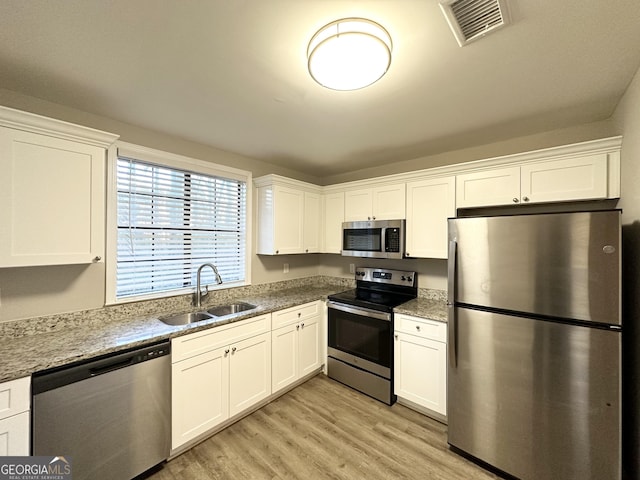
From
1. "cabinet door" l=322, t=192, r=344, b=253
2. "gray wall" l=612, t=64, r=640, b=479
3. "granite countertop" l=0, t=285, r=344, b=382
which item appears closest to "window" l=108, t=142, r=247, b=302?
"granite countertop" l=0, t=285, r=344, b=382

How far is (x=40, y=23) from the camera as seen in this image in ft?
3.75

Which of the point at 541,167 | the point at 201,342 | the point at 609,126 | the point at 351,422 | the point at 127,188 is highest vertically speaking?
the point at 609,126

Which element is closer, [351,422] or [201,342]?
[201,342]

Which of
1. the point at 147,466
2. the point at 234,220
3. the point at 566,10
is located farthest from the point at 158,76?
the point at 147,466

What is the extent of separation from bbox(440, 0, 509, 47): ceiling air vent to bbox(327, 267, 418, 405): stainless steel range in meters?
2.04

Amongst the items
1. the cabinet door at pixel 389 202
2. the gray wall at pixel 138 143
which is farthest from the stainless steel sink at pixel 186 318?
the cabinet door at pixel 389 202

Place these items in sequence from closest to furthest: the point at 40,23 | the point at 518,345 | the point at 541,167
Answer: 1. the point at 40,23
2. the point at 518,345
3. the point at 541,167

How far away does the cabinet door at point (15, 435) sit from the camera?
3.99 ft

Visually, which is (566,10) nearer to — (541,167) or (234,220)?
(541,167)

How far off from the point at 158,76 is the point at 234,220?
5.28ft

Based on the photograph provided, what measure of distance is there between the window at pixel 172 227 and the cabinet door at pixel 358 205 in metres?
1.22

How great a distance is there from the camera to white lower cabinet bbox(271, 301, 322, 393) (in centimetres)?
251

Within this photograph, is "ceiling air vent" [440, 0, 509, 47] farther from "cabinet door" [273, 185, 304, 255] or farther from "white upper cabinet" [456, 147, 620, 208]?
"cabinet door" [273, 185, 304, 255]

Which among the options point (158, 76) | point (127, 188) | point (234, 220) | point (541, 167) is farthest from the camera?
point (234, 220)
